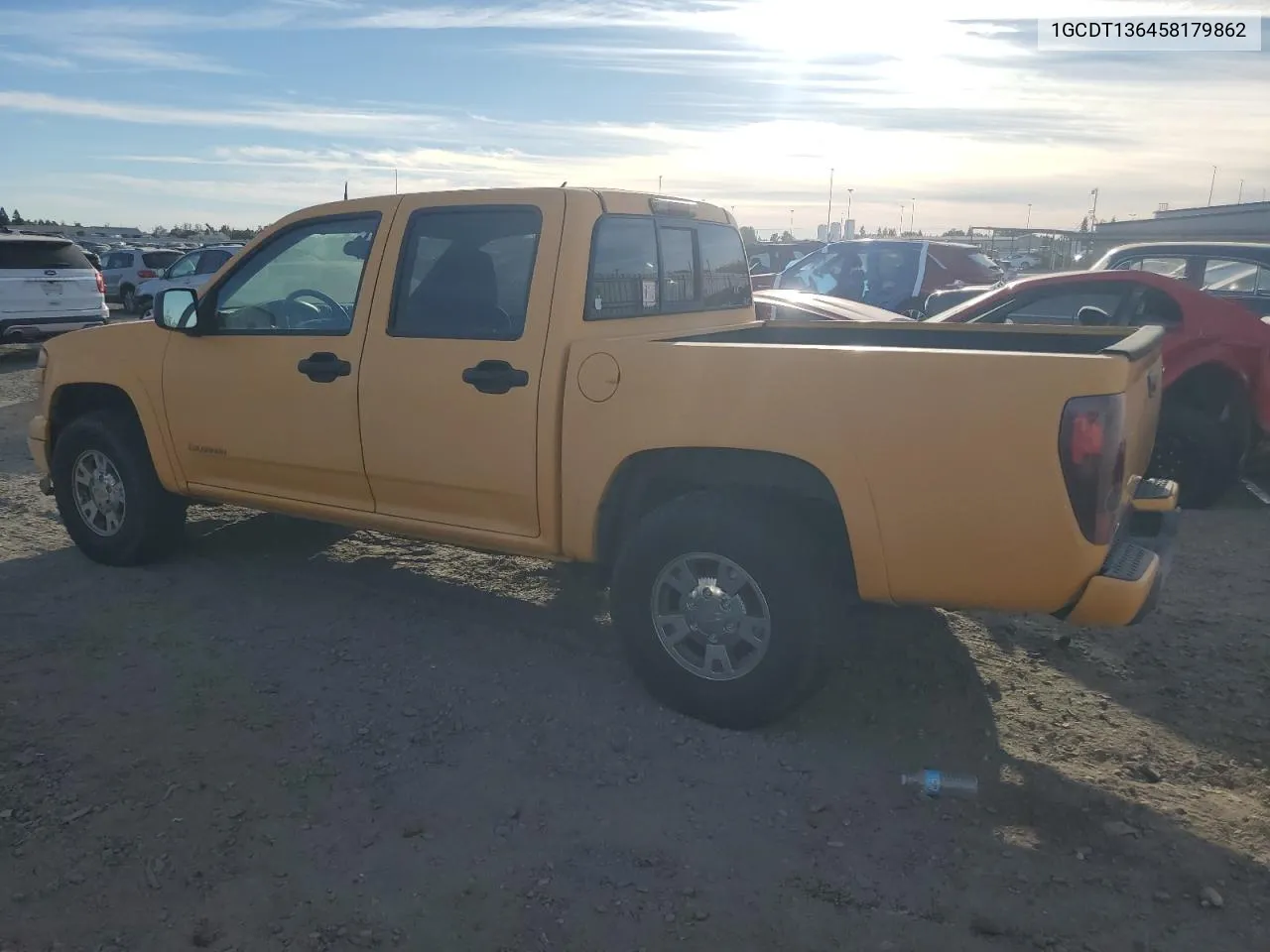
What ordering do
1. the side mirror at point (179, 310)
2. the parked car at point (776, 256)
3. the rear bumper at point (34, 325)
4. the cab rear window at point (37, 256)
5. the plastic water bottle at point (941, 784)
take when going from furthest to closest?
the parked car at point (776, 256) < the cab rear window at point (37, 256) < the rear bumper at point (34, 325) < the side mirror at point (179, 310) < the plastic water bottle at point (941, 784)

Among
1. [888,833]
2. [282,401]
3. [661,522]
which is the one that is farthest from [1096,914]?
[282,401]

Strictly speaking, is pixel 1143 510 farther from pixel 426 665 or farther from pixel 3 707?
pixel 3 707

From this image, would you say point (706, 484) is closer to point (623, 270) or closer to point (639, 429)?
point (639, 429)

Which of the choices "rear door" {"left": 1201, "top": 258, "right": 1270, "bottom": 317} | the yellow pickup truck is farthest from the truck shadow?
"rear door" {"left": 1201, "top": 258, "right": 1270, "bottom": 317}

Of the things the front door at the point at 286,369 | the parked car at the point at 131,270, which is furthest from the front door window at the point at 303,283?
the parked car at the point at 131,270

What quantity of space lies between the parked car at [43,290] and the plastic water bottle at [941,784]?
14459 mm

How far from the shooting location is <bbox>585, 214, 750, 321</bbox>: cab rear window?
427 cm

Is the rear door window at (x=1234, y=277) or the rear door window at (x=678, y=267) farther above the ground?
the rear door window at (x=678, y=267)

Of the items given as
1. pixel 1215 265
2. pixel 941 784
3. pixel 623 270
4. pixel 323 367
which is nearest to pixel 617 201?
pixel 623 270

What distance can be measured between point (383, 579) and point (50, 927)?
2.89m

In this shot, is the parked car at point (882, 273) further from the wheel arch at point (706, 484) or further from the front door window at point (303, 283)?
the wheel arch at point (706, 484)

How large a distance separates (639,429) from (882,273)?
10.4 meters

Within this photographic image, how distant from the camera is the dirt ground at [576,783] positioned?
2805 mm

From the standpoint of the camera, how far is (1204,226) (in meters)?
30.6
